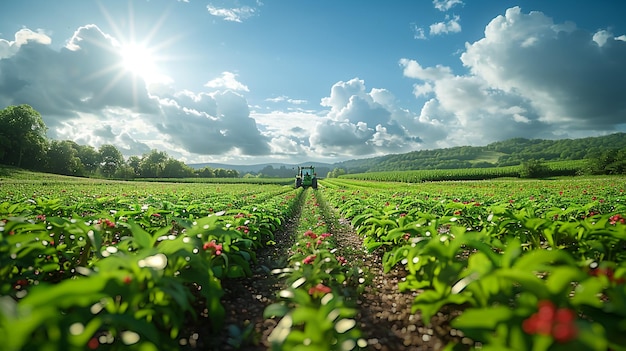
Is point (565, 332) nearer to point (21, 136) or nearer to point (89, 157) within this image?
point (21, 136)

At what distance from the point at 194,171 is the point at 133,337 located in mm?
117364

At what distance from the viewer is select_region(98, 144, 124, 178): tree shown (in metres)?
90.1

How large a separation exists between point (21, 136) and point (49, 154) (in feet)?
37.2

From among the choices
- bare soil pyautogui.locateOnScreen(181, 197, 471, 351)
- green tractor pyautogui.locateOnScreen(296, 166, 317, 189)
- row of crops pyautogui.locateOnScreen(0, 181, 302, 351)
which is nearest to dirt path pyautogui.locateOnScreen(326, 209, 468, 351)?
bare soil pyautogui.locateOnScreen(181, 197, 471, 351)

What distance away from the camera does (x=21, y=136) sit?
5309 cm

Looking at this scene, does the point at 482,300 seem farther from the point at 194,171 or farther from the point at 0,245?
the point at 194,171

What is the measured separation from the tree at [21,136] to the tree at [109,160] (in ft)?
107

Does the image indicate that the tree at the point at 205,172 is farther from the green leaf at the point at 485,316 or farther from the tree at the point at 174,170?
the green leaf at the point at 485,316

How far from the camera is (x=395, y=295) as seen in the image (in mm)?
4219

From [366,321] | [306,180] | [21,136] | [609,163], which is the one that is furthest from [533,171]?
[21,136]

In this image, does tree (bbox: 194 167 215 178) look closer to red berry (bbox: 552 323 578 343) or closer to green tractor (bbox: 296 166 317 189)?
green tractor (bbox: 296 166 317 189)

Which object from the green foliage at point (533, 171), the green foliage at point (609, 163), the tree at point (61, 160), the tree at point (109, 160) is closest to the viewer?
the green foliage at point (609, 163)

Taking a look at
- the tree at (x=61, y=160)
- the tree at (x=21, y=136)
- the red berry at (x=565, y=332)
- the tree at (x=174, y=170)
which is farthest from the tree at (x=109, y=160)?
the red berry at (x=565, y=332)

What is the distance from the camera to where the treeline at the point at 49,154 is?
2076 inches
